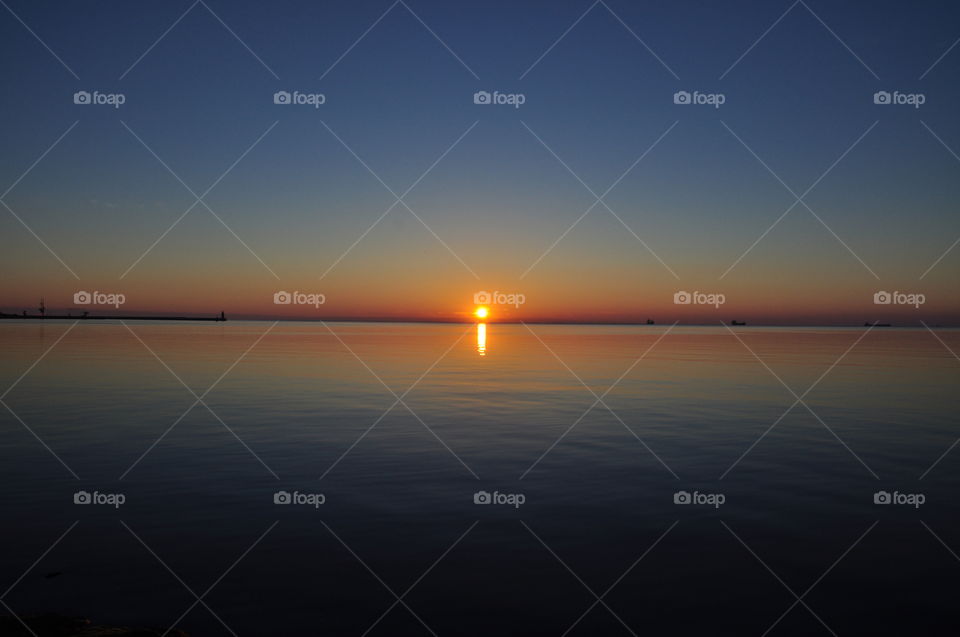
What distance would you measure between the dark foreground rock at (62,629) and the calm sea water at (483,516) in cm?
76

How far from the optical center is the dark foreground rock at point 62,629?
801 cm

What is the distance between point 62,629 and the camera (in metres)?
8.21

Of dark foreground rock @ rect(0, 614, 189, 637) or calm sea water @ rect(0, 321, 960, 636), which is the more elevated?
calm sea water @ rect(0, 321, 960, 636)

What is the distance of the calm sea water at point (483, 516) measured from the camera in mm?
9703

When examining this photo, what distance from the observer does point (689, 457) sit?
18.8 metres

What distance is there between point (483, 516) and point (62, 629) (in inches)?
286

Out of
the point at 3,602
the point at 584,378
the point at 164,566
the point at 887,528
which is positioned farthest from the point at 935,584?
the point at 584,378

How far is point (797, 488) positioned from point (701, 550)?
16.9ft

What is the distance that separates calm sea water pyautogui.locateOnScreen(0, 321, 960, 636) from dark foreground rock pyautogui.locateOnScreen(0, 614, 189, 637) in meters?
0.76

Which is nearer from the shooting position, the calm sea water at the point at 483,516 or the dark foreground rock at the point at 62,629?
the dark foreground rock at the point at 62,629

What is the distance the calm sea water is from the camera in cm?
970

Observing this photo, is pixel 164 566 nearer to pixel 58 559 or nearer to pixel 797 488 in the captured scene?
pixel 58 559

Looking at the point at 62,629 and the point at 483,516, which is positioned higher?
the point at 483,516

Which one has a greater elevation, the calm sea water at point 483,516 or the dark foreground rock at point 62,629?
the calm sea water at point 483,516
